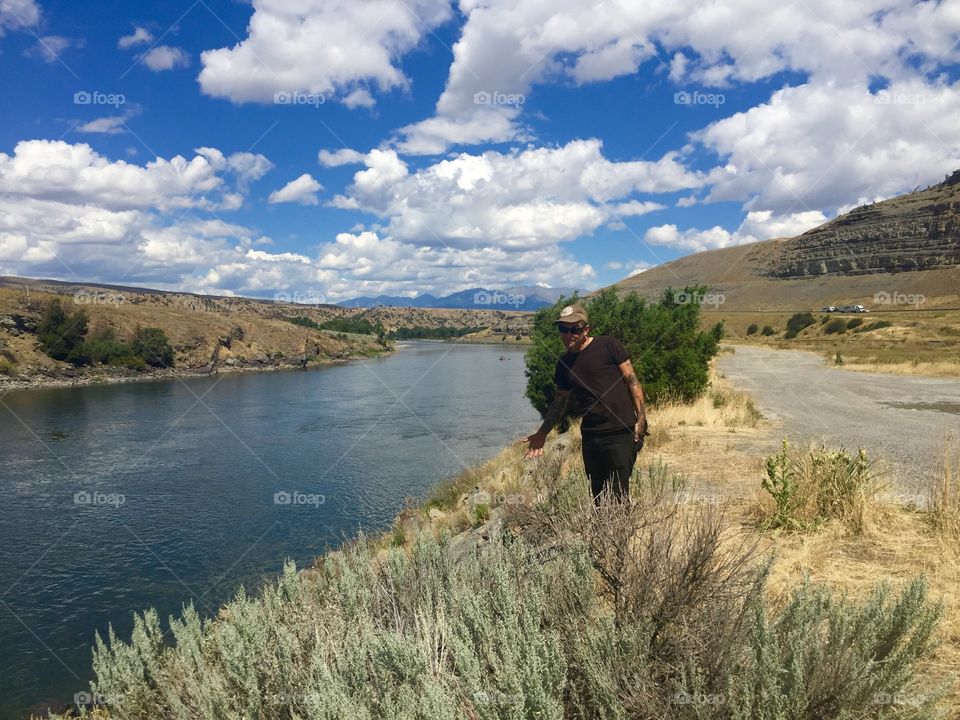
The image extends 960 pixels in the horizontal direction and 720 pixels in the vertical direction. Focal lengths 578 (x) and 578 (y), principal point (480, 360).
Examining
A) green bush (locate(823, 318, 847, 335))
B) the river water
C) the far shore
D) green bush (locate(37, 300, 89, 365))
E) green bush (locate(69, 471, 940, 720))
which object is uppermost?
green bush (locate(37, 300, 89, 365))

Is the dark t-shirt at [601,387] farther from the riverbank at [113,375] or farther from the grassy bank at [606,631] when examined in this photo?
the riverbank at [113,375]

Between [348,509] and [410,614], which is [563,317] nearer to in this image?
[410,614]

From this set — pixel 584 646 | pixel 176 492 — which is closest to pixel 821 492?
pixel 584 646

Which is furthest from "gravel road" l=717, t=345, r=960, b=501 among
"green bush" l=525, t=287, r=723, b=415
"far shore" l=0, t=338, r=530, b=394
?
"far shore" l=0, t=338, r=530, b=394

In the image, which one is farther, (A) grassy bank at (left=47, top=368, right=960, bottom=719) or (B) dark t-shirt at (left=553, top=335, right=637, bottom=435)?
(B) dark t-shirt at (left=553, top=335, right=637, bottom=435)

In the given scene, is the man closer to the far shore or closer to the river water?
the river water

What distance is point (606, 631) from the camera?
3.06 m

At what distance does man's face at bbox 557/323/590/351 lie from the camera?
527 centimetres

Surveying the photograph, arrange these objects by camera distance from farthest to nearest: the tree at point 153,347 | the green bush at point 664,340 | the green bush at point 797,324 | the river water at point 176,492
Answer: the green bush at point 797,324 < the tree at point 153,347 < the green bush at point 664,340 < the river water at point 176,492

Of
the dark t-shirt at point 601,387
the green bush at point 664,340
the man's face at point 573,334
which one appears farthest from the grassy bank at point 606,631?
the green bush at point 664,340

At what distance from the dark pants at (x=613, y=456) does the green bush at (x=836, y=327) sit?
197 feet

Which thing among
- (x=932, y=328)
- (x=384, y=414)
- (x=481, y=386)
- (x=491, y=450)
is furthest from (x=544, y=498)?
(x=932, y=328)

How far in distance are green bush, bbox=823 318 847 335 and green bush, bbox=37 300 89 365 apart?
72.7 meters

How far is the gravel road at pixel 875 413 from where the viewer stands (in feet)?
28.7
